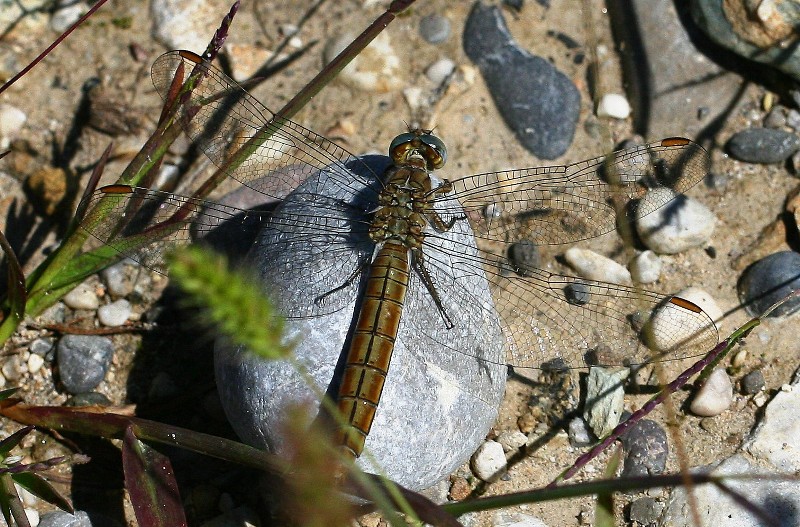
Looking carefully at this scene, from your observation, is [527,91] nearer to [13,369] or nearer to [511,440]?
[511,440]

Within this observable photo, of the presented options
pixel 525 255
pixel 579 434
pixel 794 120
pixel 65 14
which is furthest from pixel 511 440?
pixel 65 14

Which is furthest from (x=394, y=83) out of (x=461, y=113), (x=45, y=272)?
(x=45, y=272)

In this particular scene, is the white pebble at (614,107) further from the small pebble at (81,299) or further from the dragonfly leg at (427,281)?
the small pebble at (81,299)

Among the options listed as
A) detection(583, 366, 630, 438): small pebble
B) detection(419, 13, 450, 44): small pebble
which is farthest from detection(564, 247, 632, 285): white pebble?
detection(419, 13, 450, 44): small pebble

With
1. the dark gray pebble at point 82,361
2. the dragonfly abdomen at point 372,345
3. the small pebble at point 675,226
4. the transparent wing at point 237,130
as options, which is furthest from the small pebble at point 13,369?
the small pebble at point 675,226

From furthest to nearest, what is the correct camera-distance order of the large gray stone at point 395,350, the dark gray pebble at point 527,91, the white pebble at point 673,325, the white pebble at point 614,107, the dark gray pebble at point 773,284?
1. the white pebble at point 614,107
2. the dark gray pebble at point 527,91
3. the dark gray pebble at point 773,284
4. the white pebble at point 673,325
5. the large gray stone at point 395,350

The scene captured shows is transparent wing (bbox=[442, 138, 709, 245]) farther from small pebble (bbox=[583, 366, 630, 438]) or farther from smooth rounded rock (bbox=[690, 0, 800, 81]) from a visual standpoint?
smooth rounded rock (bbox=[690, 0, 800, 81])
